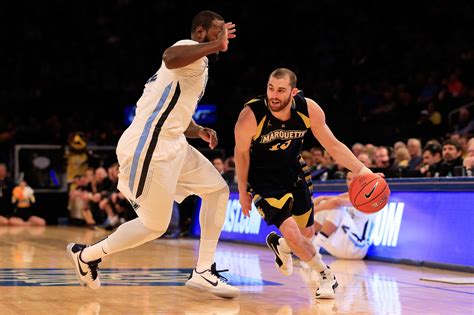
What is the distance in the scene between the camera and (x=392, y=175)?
11.6 m

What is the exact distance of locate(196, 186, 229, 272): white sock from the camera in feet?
21.7

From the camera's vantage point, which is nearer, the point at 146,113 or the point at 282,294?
the point at 146,113

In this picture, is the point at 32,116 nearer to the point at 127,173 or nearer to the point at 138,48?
the point at 138,48

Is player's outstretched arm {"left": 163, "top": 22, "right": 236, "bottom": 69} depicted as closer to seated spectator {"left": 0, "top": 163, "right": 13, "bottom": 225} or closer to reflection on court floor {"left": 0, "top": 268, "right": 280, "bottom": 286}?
reflection on court floor {"left": 0, "top": 268, "right": 280, "bottom": 286}

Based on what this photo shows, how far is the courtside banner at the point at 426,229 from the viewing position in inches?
355

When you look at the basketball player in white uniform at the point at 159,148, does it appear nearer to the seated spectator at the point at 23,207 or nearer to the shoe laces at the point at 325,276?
the shoe laces at the point at 325,276

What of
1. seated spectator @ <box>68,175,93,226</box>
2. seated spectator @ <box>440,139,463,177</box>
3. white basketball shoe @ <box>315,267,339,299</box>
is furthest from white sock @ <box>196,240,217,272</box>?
seated spectator @ <box>68,175,93,226</box>

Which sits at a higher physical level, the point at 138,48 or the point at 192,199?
the point at 138,48

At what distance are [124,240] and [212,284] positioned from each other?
2.38 ft

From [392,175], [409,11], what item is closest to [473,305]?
[392,175]

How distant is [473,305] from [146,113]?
266cm

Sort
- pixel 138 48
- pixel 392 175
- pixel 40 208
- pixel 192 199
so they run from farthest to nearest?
pixel 138 48 < pixel 40 208 < pixel 192 199 < pixel 392 175

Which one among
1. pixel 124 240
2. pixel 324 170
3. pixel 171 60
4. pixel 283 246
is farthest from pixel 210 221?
pixel 324 170

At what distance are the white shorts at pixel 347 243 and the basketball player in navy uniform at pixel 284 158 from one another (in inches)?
143
